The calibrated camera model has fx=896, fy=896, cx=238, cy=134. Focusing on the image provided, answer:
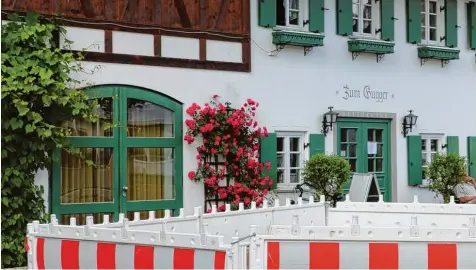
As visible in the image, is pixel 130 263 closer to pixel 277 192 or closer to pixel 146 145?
pixel 146 145

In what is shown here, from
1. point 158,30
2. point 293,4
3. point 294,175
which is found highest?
point 293,4

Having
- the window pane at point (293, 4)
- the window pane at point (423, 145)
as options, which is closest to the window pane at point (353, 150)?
the window pane at point (423, 145)

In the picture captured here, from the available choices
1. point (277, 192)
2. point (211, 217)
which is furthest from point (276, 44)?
point (211, 217)

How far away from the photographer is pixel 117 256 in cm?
557

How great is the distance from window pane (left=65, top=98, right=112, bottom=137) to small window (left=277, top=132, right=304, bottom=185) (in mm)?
3211

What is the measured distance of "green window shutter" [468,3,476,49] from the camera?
17.2 metres

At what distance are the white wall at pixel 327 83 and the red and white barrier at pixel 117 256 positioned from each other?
234 inches

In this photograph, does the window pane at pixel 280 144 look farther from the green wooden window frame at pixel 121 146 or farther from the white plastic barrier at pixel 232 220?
the white plastic barrier at pixel 232 220

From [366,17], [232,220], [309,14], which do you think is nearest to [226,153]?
[309,14]

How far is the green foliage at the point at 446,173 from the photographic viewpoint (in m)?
15.2

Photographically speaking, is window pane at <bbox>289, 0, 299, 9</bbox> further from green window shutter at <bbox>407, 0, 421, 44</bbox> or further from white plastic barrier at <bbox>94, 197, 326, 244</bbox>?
white plastic barrier at <bbox>94, 197, 326, 244</bbox>

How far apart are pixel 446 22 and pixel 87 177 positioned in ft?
26.4

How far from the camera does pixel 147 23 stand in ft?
40.9

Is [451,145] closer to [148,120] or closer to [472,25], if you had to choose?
[472,25]
